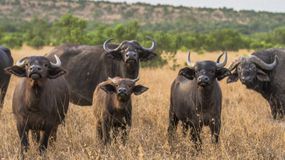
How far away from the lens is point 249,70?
10.3 m

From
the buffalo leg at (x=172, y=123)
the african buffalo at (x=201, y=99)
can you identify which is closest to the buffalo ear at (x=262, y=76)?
the buffalo leg at (x=172, y=123)

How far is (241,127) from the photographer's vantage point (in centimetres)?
881

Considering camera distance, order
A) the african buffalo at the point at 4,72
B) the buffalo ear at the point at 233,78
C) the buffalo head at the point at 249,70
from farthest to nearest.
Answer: the african buffalo at the point at 4,72, the buffalo ear at the point at 233,78, the buffalo head at the point at 249,70

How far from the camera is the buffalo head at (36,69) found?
6598mm

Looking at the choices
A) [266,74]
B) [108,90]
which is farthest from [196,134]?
[266,74]

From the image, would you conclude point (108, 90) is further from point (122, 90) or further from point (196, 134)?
point (196, 134)

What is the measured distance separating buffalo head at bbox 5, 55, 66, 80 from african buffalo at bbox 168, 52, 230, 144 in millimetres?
1908

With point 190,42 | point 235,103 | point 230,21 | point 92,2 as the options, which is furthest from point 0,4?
point 235,103

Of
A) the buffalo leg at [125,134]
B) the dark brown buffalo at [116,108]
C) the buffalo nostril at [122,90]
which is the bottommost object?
the buffalo leg at [125,134]

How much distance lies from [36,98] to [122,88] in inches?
46.6

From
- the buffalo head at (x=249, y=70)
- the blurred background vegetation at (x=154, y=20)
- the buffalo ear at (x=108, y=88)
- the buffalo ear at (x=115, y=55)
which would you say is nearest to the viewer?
the buffalo ear at (x=108, y=88)

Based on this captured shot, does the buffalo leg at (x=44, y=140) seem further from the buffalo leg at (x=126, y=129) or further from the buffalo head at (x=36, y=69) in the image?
the buffalo leg at (x=126, y=129)

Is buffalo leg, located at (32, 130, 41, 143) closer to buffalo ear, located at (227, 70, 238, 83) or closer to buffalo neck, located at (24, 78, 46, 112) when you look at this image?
buffalo neck, located at (24, 78, 46, 112)

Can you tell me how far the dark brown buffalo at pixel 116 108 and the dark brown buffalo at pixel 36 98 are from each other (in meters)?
0.73
